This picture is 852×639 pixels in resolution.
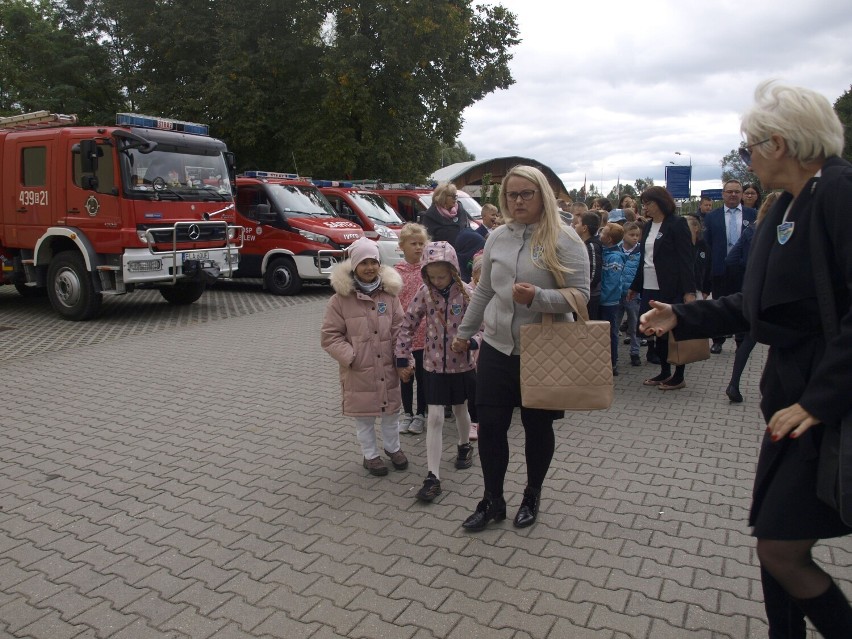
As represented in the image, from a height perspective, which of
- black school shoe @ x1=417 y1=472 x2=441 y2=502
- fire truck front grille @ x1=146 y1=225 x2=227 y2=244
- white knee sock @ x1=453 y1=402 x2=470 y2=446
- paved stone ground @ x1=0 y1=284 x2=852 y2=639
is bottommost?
paved stone ground @ x1=0 y1=284 x2=852 y2=639

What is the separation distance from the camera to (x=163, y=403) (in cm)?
670

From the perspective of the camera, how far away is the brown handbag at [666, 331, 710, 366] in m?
3.55

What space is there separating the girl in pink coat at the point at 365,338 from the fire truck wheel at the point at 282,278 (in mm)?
10530

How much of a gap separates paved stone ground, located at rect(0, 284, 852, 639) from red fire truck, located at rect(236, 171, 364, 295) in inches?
312

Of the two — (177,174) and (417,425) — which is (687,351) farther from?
(177,174)

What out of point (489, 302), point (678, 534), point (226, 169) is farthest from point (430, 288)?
point (226, 169)

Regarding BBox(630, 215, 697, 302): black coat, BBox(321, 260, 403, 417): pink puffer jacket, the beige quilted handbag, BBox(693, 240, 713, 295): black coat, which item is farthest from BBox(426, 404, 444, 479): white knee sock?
BBox(693, 240, 713, 295): black coat

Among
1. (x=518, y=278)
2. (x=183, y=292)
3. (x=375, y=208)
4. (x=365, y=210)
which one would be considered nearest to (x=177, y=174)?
(x=183, y=292)

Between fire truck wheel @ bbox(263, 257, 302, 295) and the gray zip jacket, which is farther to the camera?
fire truck wheel @ bbox(263, 257, 302, 295)

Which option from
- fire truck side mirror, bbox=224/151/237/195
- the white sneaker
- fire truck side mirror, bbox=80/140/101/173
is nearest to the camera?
the white sneaker

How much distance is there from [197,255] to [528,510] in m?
9.03

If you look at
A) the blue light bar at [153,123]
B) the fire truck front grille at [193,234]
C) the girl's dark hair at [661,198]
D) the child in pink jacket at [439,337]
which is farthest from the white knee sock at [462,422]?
the blue light bar at [153,123]

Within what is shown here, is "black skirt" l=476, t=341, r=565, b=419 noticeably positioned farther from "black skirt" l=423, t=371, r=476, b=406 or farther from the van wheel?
the van wheel

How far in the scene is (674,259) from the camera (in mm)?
6703
